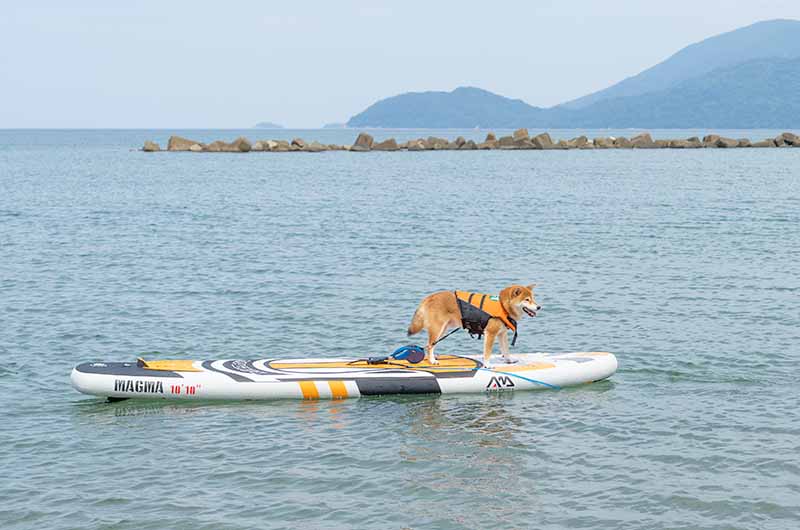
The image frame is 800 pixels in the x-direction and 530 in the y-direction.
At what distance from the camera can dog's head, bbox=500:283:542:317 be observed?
16.3 m

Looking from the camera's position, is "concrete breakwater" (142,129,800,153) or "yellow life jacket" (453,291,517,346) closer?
"yellow life jacket" (453,291,517,346)

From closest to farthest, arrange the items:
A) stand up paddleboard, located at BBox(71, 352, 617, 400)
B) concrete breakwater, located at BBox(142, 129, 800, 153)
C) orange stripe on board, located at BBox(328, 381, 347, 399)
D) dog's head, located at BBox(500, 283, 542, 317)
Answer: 1. dog's head, located at BBox(500, 283, 542, 317)
2. stand up paddleboard, located at BBox(71, 352, 617, 400)
3. orange stripe on board, located at BBox(328, 381, 347, 399)
4. concrete breakwater, located at BBox(142, 129, 800, 153)

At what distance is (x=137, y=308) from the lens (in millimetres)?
24938

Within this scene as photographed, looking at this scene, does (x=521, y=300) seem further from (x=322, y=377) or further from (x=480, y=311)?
(x=322, y=377)

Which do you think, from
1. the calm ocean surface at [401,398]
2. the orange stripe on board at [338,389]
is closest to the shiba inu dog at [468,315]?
the calm ocean surface at [401,398]

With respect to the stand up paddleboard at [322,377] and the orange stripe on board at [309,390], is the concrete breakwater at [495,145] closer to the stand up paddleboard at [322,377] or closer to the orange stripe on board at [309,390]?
the stand up paddleboard at [322,377]

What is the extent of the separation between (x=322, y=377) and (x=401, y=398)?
1.53m

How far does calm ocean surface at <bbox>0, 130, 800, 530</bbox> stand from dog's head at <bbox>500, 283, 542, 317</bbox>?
1765 mm

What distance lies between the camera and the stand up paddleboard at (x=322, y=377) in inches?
648

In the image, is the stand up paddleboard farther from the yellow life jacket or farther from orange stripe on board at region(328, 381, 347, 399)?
the yellow life jacket

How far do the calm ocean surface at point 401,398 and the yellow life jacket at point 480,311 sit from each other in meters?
1.40

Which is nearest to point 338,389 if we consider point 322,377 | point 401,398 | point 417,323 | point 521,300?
point 322,377

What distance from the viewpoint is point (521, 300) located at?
1639cm

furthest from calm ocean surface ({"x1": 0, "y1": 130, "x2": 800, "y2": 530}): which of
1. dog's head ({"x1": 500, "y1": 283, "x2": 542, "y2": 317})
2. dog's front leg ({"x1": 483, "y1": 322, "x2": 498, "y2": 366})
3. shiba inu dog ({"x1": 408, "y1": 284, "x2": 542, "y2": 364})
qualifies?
dog's head ({"x1": 500, "y1": 283, "x2": 542, "y2": 317})
